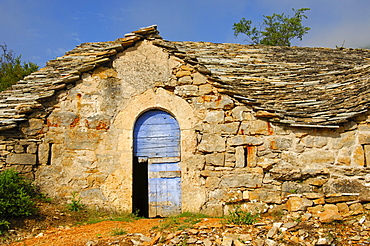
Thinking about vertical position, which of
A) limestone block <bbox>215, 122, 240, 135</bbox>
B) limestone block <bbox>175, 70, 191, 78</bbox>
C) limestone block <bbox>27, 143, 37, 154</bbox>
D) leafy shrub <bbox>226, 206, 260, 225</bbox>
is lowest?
leafy shrub <bbox>226, 206, 260, 225</bbox>

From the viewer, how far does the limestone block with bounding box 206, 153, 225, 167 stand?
692cm

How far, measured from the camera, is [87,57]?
9.32m

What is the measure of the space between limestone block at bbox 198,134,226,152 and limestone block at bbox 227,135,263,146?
154 mm

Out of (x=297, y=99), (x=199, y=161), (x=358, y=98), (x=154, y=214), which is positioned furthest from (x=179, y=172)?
(x=358, y=98)

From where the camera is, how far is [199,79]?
286 inches

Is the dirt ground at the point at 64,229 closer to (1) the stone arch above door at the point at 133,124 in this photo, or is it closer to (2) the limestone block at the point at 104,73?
(1) the stone arch above door at the point at 133,124

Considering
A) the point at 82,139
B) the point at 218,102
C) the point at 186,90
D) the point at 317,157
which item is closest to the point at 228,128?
the point at 218,102

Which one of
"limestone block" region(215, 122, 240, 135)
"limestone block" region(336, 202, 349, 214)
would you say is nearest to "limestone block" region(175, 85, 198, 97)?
"limestone block" region(215, 122, 240, 135)

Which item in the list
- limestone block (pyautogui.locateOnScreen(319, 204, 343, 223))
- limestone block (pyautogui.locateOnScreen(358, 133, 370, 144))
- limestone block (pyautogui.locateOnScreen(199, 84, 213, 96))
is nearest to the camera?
limestone block (pyautogui.locateOnScreen(319, 204, 343, 223))

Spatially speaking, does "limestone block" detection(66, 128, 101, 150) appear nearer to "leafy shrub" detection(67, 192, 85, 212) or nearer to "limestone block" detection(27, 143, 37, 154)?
"limestone block" detection(27, 143, 37, 154)

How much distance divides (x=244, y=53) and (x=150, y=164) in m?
5.04

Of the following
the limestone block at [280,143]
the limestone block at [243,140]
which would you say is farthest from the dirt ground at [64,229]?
the limestone block at [280,143]

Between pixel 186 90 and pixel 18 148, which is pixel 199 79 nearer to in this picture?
pixel 186 90

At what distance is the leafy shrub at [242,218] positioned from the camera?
5.82m
